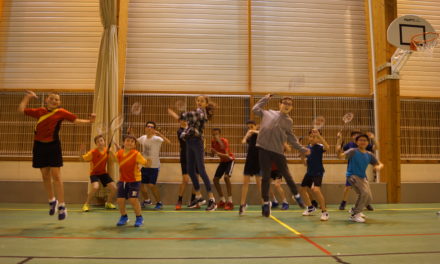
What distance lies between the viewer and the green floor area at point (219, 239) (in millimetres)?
3279

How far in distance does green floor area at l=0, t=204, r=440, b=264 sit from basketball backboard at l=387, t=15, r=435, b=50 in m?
4.37

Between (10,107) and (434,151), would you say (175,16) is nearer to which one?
(10,107)

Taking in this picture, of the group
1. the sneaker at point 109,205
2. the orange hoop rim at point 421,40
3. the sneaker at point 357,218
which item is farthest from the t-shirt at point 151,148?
the orange hoop rim at point 421,40

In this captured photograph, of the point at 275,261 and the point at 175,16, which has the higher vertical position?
the point at 175,16

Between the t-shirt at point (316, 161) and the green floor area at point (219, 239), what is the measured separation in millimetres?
911

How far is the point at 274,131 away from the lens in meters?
5.25

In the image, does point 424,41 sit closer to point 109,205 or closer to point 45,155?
point 109,205

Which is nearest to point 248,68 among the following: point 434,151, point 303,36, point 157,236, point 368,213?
point 303,36

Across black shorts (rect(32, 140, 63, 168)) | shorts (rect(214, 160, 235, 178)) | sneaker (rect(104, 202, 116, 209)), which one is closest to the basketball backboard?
shorts (rect(214, 160, 235, 178))

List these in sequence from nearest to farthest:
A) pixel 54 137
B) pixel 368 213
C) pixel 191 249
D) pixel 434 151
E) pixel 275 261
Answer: pixel 275 261 → pixel 191 249 → pixel 54 137 → pixel 368 213 → pixel 434 151

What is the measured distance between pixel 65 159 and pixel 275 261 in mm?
7591

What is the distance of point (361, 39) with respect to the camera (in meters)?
10.4

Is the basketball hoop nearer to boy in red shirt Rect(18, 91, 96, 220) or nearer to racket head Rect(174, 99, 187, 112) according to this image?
racket head Rect(174, 99, 187, 112)

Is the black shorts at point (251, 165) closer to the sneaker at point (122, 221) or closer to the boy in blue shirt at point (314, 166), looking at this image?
the boy in blue shirt at point (314, 166)
